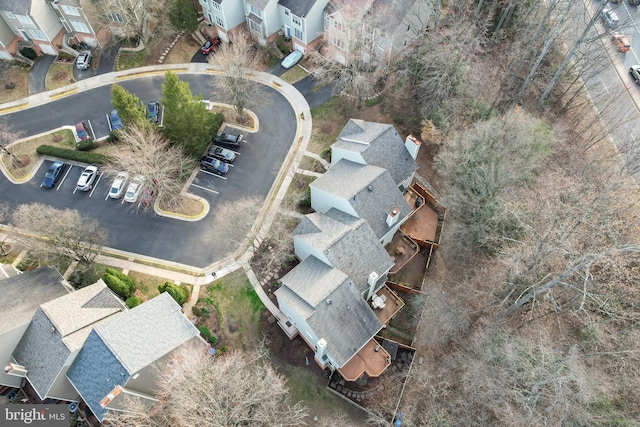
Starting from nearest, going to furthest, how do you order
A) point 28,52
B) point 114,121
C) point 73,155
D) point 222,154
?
point 73,155 < point 222,154 < point 114,121 < point 28,52

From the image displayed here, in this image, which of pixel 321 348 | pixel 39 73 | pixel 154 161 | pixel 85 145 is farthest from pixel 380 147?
pixel 39 73

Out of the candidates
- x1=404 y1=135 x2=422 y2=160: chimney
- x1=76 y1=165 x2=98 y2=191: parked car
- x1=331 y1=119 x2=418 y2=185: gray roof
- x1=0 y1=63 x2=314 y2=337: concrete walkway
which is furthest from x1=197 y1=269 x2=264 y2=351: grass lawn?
x1=404 y1=135 x2=422 y2=160: chimney

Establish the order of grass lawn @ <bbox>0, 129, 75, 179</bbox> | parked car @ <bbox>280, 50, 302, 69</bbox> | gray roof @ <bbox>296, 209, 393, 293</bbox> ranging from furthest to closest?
1. parked car @ <bbox>280, 50, 302, 69</bbox>
2. grass lawn @ <bbox>0, 129, 75, 179</bbox>
3. gray roof @ <bbox>296, 209, 393, 293</bbox>

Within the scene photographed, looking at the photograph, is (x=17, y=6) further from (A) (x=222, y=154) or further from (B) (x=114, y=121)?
(A) (x=222, y=154)

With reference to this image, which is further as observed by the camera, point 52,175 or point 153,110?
point 153,110

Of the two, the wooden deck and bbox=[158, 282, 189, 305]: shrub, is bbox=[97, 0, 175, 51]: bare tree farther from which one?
the wooden deck

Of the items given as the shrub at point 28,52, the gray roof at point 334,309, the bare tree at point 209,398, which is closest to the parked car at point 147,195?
the bare tree at point 209,398

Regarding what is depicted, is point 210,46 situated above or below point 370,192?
below

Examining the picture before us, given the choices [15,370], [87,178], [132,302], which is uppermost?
[87,178]
